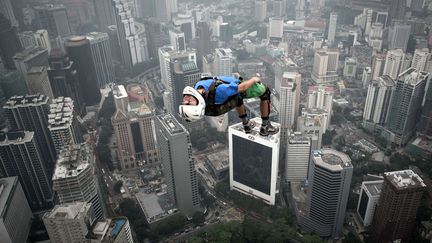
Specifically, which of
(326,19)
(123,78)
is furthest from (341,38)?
(123,78)

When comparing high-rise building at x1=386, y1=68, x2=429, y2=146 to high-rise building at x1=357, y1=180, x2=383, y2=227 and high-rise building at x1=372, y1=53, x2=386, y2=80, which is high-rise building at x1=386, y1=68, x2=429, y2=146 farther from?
high-rise building at x1=357, y1=180, x2=383, y2=227

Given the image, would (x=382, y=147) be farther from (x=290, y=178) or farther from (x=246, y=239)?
(x=246, y=239)

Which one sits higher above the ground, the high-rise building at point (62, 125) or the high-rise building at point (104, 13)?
the high-rise building at point (104, 13)

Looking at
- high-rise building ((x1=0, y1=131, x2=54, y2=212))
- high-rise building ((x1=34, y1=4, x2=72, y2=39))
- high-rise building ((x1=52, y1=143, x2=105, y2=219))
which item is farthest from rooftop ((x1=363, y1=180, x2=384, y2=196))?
high-rise building ((x1=34, y1=4, x2=72, y2=39))

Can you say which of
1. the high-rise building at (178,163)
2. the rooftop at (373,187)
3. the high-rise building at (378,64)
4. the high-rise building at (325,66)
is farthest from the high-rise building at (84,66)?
the high-rise building at (378,64)

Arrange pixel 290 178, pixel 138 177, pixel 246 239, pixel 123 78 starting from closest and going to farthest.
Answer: pixel 246 239 → pixel 290 178 → pixel 138 177 → pixel 123 78

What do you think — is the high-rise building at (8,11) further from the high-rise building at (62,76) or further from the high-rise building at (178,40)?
the high-rise building at (178,40)
